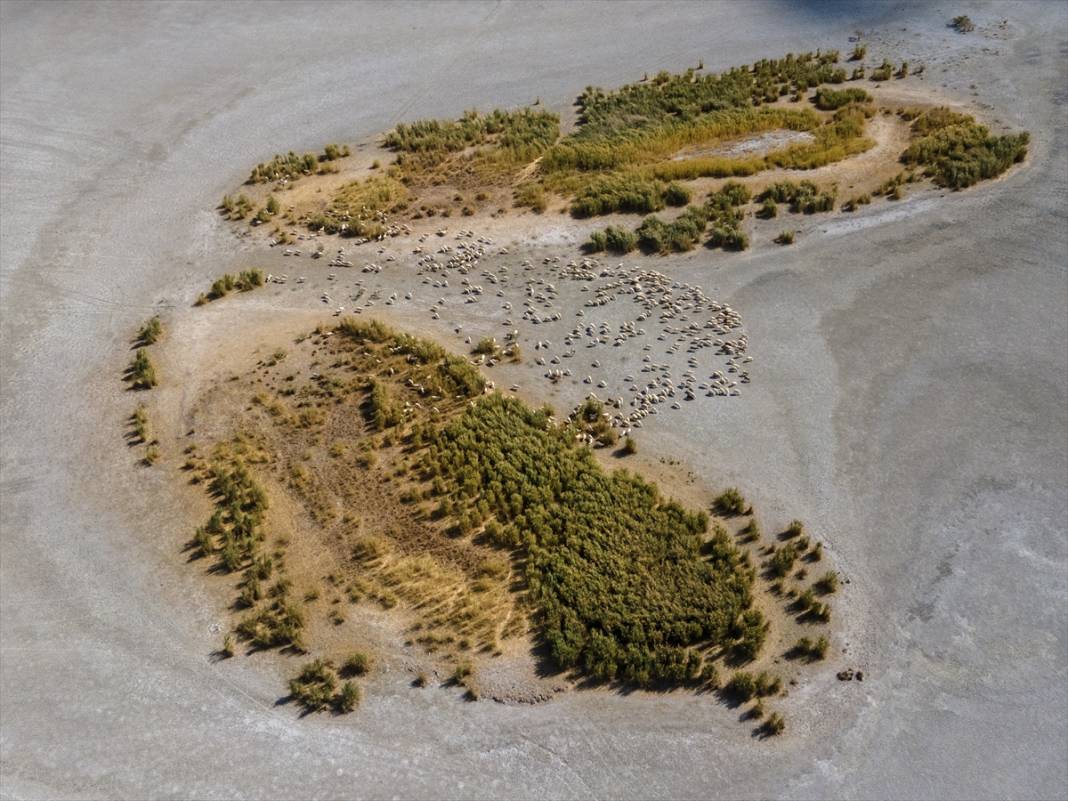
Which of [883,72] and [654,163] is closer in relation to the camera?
[654,163]

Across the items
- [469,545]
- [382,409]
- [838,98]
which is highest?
[838,98]

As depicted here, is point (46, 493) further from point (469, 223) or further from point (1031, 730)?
point (1031, 730)

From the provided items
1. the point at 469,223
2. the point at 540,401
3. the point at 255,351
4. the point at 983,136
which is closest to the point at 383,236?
the point at 469,223

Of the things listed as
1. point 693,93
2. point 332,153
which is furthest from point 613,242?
point 693,93

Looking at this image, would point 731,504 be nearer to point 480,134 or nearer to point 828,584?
point 828,584

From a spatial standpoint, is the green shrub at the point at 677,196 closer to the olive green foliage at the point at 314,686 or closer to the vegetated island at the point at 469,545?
the vegetated island at the point at 469,545

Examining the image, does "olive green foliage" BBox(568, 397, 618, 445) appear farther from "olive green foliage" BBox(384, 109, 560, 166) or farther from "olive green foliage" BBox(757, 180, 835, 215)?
"olive green foliage" BBox(384, 109, 560, 166)
